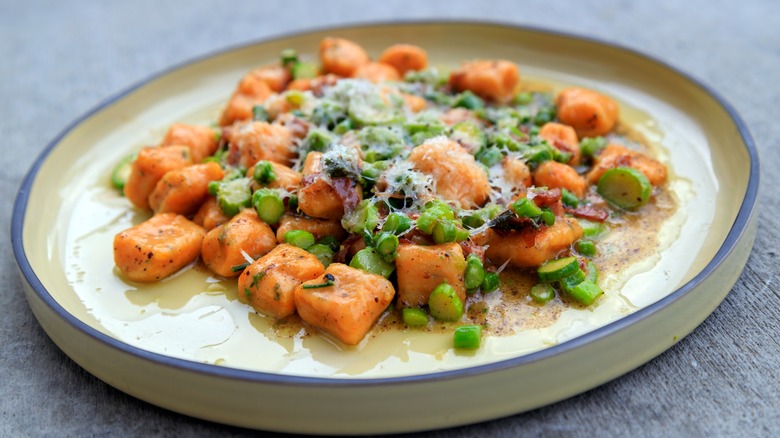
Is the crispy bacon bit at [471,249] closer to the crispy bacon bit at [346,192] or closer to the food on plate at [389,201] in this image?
the food on plate at [389,201]

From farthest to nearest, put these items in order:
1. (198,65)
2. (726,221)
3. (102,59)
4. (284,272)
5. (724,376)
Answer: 1. (102,59)
2. (198,65)
3. (726,221)
4. (284,272)
5. (724,376)

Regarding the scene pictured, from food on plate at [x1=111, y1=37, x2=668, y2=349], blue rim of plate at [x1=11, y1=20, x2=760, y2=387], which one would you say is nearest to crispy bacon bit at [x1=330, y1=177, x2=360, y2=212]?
food on plate at [x1=111, y1=37, x2=668, y2=349]

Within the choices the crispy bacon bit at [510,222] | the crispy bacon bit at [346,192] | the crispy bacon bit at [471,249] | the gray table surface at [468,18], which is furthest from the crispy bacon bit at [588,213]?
the crispy bacon bit at [346,192]

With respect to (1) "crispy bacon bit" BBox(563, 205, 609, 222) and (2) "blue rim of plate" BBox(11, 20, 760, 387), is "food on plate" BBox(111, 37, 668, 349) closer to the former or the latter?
(1) "crispy bacon bit" BBox(563, 205, 609, 222)

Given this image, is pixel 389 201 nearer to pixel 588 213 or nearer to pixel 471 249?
pixel 471 249

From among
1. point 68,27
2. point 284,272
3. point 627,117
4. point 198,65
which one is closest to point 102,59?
point 68,27

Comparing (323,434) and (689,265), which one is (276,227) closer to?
(323,434)

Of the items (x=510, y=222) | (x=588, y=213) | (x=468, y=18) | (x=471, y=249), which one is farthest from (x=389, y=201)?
(x=468, y=18)
